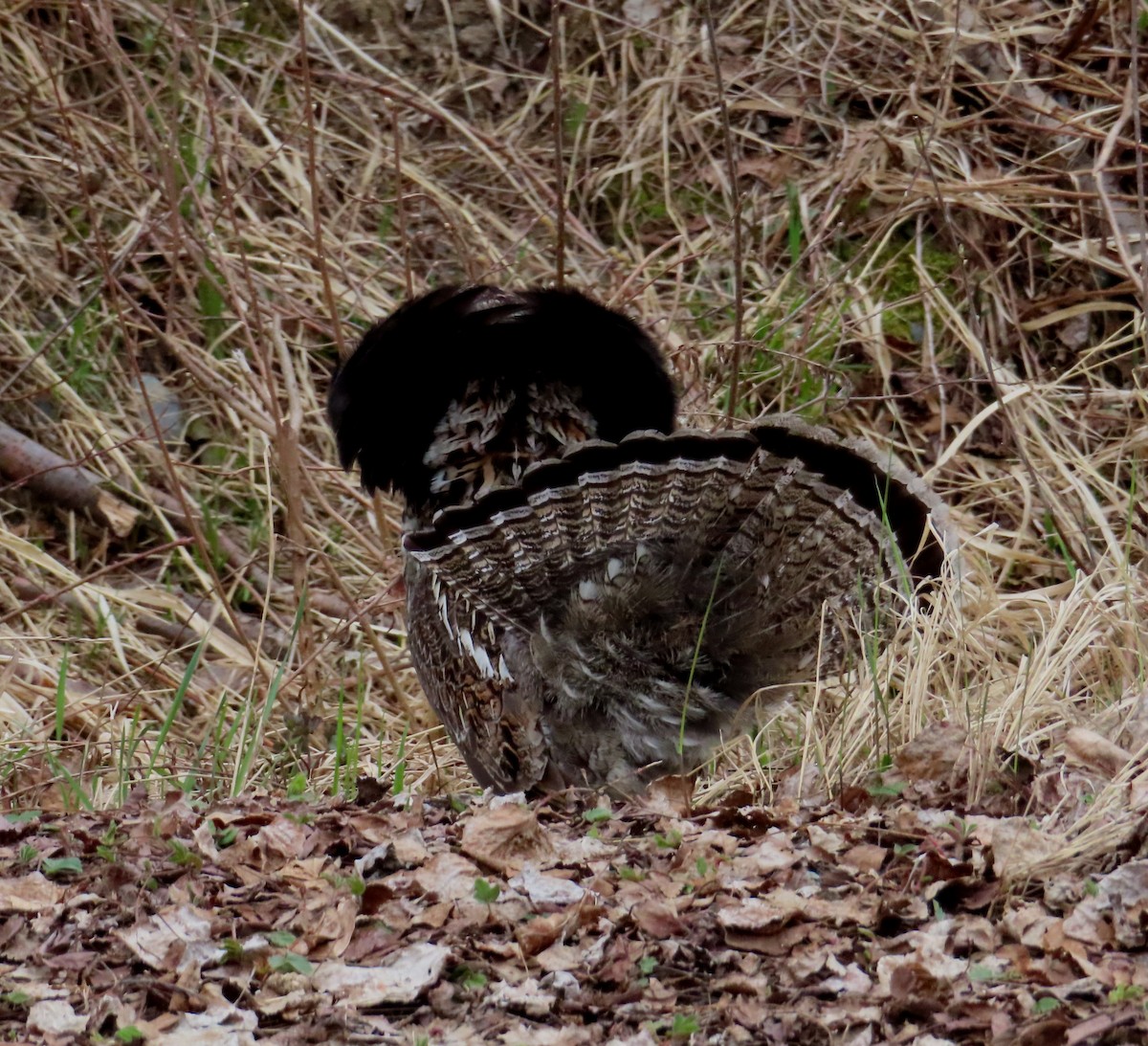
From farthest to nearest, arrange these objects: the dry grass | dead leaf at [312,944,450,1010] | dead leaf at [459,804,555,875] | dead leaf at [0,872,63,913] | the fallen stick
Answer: the fallen stick, the dry grass, dead leaf at [459,804,555,875], dead leaf at [0,872,63,913], dead leaf at [312,944,450,1010]

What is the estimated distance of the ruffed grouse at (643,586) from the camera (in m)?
4.28

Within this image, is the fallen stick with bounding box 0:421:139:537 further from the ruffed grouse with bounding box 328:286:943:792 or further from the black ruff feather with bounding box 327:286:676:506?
the ruffed grouse with bounding box 328:286:943:792

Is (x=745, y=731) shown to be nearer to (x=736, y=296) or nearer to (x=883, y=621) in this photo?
(x=883, y=621)

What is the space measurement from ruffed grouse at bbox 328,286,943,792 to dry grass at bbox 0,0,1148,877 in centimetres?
145

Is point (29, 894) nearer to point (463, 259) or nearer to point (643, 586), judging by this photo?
point (643, 586)

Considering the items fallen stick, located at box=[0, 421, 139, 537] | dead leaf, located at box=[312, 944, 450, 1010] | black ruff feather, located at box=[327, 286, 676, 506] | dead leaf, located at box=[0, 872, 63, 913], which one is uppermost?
black ruff feather, located at box=[327, 286, 676, 506]

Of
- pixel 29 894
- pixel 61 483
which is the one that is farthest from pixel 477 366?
pixel 61 483

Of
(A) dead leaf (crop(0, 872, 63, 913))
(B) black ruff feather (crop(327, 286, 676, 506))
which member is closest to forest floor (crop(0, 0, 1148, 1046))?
(A) dead leaf (crop(0, 872, 63, 913))

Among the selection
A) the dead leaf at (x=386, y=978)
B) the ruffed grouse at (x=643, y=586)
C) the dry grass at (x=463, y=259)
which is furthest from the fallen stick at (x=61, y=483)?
the dead leaf at (x=386, y=978)

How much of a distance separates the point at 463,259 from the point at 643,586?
144 inches

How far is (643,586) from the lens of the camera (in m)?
4.39

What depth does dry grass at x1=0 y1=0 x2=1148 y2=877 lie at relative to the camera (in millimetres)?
7012

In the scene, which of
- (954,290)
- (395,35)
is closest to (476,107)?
(395,35)

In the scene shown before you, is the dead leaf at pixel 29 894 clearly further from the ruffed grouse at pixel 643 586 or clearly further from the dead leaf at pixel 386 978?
the ruffed grouse at pixel 643 586
